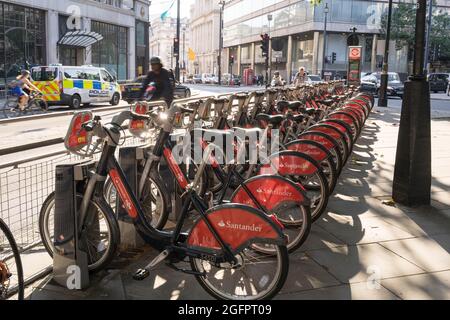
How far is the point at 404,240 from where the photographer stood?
425cm

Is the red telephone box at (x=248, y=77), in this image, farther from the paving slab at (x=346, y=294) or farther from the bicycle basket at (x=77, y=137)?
the paving slab at (x=346, y=294)

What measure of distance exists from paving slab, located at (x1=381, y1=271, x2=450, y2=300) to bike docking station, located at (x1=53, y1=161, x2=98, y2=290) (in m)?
2.04

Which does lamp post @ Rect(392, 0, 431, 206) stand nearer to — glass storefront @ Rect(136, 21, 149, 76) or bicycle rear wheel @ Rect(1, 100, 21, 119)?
bicycle rear wheel @ Rect(1, 100, 21, 119)

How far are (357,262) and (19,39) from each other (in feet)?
84.5

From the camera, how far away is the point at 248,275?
3184 mm

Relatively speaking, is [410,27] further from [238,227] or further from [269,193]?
[238,227]

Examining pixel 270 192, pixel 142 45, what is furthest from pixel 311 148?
pixel 142 45

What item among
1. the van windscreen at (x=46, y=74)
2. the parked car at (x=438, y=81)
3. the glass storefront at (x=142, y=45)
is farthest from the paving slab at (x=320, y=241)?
the parked car at (x=438, y=81)

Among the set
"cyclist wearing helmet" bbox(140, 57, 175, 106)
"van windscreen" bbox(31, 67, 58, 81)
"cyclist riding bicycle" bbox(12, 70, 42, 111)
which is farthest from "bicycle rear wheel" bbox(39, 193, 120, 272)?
"van windscreen" bbox(31, 67, 58, 81)

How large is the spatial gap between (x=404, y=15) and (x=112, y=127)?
50732 millimetres
